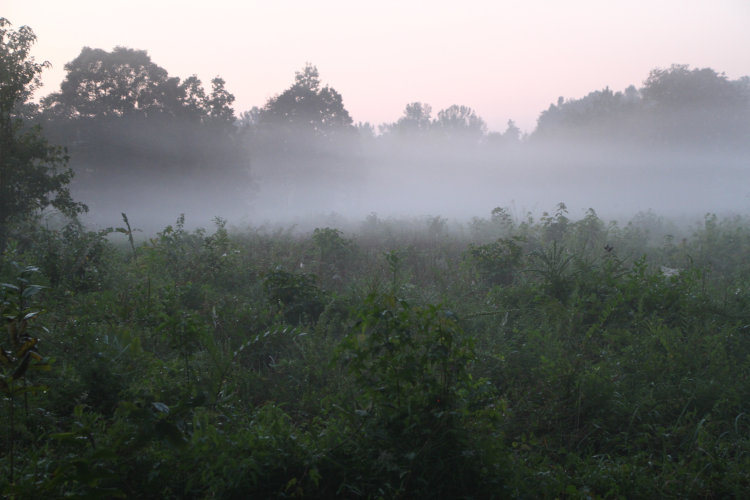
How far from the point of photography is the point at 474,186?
163 feet

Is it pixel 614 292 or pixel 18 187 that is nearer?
A: pixel 614 292

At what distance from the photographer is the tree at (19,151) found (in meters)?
8.05

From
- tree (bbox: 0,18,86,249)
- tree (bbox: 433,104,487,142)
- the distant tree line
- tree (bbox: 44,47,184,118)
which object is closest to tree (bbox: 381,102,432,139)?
tree (bbox: 433,104,487,142)

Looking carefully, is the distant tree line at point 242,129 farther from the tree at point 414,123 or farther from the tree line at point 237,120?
the tree at point 414,123

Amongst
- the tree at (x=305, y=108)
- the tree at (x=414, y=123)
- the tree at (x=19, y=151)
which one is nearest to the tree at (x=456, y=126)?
the tree at (x=414, y=123)

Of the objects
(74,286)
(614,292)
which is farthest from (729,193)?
(74,286)

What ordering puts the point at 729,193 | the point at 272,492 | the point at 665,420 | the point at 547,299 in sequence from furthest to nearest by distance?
1. the point at 729,193
2. the point at 547,299
3. the point at 665,420
4. the point at 272,492

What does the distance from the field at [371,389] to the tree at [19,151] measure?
2.06 m

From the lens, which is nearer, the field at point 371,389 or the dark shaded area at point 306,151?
the field at point 371,389

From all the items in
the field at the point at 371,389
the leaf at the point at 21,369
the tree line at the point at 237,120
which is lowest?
the field at the point at 371,389

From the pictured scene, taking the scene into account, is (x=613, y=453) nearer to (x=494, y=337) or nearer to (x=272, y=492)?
(x=494, y=337)

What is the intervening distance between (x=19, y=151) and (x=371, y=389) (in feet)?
28.6

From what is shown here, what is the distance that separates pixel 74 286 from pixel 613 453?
21.7 ft

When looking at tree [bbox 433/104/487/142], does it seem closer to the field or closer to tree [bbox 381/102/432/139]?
tree [bbox 381/102/432/139]
